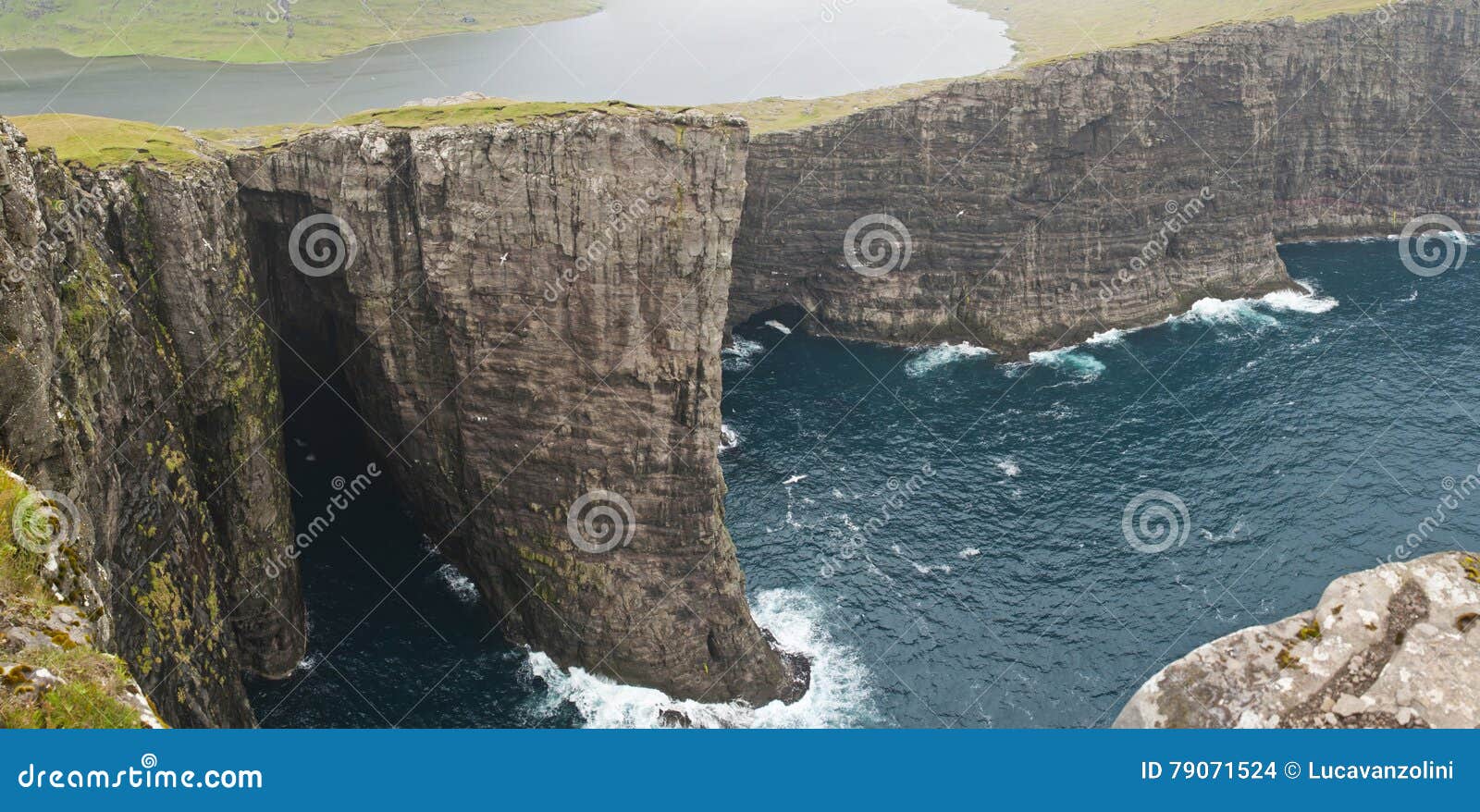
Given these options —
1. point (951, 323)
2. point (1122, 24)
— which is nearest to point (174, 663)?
point (951, 323)

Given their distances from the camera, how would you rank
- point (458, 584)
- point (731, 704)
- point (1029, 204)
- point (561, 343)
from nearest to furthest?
point (561, 343), point (731, 704), point (458, 584), point (1029, 204)

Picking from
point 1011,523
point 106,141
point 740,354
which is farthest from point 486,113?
point 740,354

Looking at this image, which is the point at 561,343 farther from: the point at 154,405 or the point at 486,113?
the point at 154,405

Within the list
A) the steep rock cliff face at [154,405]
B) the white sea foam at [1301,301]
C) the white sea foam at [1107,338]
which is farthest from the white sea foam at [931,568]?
the white sea foam at [1301,301]

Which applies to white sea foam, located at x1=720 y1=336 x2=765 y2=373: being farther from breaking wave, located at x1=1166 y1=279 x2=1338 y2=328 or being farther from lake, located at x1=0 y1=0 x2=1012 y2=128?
breaking wave, located at x1=1166 y1=279 x2=1338 y2=328

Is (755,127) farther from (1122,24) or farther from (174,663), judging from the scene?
(1122,24)

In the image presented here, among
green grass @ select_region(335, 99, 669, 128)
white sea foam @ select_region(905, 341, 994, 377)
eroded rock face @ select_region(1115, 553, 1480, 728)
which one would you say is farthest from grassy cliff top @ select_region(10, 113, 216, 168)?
white sea foam @ select_region(905, 341, 994, 377)

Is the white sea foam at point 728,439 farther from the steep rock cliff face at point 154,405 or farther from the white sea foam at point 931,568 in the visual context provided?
the steep rock cliff face at point 154,405
